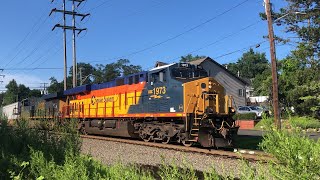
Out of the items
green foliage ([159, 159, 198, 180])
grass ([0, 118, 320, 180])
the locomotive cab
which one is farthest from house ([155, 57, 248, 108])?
green foliage ([159, 159, 198, 180])

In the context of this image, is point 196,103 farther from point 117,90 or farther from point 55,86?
point 55,86

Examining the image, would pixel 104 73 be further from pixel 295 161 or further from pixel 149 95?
pixel 295 161

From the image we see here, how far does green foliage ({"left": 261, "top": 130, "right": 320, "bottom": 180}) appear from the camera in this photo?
3.24m

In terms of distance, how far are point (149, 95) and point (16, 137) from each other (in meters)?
6.91

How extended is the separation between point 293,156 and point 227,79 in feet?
184

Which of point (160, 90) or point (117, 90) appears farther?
point (117, 90)

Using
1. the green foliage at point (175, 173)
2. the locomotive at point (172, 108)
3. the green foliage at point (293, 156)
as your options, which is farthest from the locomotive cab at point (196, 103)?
the green foliage at point (293, 156)

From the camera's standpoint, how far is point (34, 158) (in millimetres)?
7480

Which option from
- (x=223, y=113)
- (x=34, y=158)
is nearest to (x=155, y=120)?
(x=223, y=113)

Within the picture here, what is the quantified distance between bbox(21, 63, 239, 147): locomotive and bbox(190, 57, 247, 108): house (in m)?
36.5

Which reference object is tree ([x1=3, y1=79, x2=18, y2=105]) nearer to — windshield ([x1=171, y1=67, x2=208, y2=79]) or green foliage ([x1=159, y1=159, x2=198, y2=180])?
windshield ([x1=171, y1=67, x2=208, y2=79])

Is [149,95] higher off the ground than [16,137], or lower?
higher

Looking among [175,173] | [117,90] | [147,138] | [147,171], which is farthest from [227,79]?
[175,173]

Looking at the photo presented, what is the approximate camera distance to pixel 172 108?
15.8 meters
